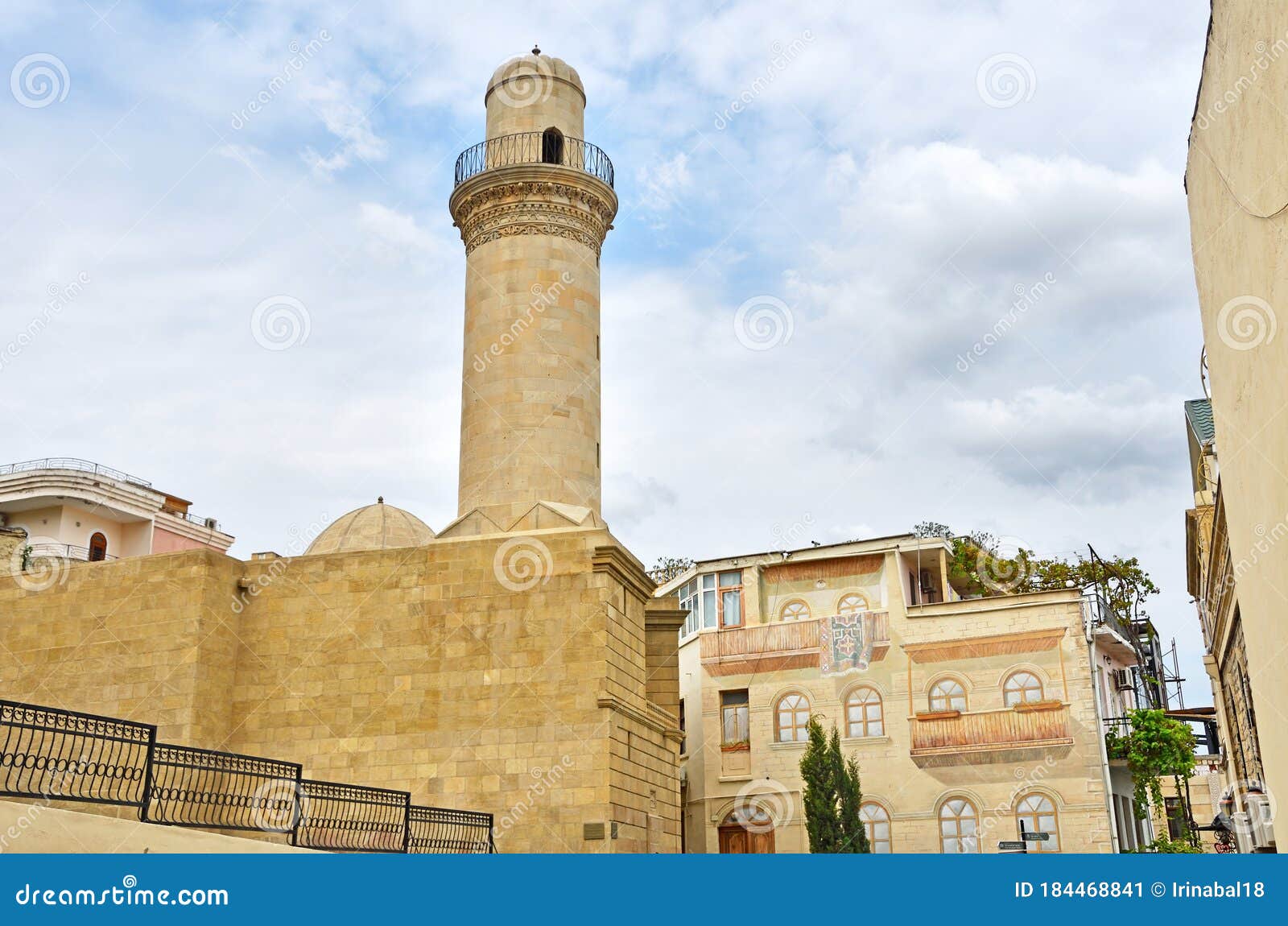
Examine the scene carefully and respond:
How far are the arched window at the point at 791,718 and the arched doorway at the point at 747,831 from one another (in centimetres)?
173

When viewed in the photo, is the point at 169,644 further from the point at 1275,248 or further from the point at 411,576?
the point at 1275,248

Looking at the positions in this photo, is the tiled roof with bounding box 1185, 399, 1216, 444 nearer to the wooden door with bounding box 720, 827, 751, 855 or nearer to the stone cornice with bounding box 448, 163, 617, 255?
A: the stone cornice with bounding box 448, 163, 617, 255

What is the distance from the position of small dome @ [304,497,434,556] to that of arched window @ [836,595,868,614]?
9.75 metres

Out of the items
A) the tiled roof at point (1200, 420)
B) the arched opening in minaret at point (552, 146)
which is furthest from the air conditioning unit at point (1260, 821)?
the arched opening in minaret at point (552, 146)

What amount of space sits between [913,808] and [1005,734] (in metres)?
2.56

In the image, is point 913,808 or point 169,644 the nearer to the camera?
point 169,644

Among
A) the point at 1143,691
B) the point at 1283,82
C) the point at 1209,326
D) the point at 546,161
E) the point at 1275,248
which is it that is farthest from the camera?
the point at 1143,691

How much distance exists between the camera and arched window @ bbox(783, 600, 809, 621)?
2781cm

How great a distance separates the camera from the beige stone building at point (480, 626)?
678 inches

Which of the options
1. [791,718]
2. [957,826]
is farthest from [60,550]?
[957,826]

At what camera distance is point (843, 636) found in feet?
87.6

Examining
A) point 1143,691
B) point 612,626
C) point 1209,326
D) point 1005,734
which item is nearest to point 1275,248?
point 1209,326

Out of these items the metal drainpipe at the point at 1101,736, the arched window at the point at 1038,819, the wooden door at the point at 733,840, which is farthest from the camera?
the wooden door at the point at 733,840

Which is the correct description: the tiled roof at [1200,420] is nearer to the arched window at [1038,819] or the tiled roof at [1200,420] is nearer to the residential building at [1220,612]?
the residential building at [1220,612]
